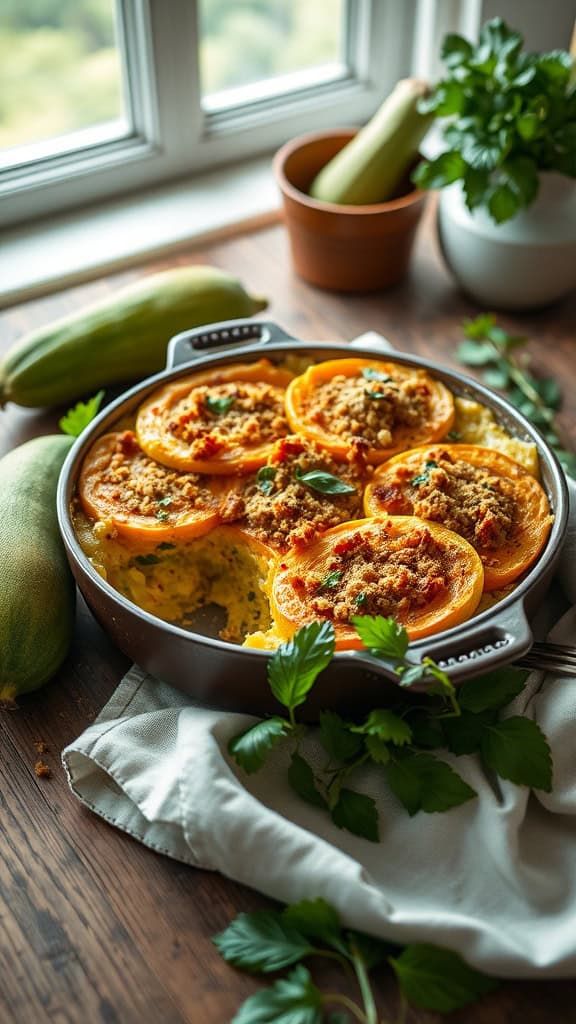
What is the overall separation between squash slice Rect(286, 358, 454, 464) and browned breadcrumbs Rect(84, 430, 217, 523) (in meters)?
0.18

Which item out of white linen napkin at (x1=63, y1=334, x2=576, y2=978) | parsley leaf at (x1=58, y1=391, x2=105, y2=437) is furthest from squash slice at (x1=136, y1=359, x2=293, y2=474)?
white linen napkin at (x1=63, y1=334, x2=576, y2=978)

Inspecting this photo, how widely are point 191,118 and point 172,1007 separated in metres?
1.92

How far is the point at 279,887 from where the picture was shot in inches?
48.4

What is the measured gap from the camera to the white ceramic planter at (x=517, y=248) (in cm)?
208

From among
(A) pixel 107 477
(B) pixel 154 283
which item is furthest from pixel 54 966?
(B) pixel 154 283

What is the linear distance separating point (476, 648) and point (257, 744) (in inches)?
11.0

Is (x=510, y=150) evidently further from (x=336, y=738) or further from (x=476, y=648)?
(x=336, y=738)

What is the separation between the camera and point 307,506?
1514 mm

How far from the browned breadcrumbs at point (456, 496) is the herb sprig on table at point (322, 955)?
0.51 metres

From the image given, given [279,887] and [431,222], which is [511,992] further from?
[431,222]

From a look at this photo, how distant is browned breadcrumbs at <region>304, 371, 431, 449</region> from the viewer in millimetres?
1606

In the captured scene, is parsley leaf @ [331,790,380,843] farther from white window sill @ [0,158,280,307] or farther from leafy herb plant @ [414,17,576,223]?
white window sill @ [0,158,280,307]

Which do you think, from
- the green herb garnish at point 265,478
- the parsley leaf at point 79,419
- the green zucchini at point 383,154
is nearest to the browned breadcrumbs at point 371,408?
the green herb garnish at point 265,478

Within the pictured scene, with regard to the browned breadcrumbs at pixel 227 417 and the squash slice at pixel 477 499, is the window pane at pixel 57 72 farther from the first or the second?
the squash slice at pixel 477 499
